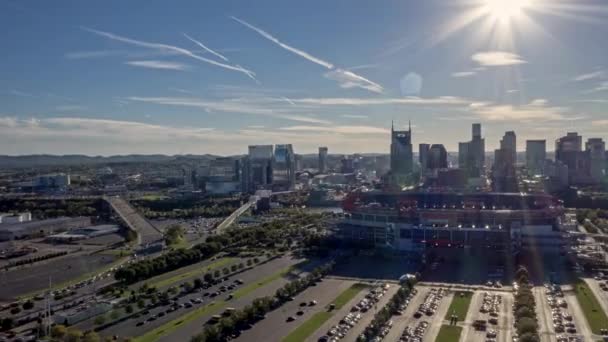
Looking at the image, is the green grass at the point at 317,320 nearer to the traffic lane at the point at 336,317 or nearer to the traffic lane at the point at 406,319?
the traffic lane at the point at 336,317

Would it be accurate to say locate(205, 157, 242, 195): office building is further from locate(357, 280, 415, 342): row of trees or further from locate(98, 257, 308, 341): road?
locate(357, 280, 415, 342): row of trees

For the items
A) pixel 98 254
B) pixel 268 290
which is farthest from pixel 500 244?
pixel 98 254

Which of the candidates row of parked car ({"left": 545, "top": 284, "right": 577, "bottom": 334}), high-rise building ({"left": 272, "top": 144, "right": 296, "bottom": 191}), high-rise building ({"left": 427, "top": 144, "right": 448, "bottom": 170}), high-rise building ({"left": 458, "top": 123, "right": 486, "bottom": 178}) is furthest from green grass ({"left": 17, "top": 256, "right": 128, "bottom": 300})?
high-rise building ({"left": 458, "top": 123, "right": 486, "bottom": 178})

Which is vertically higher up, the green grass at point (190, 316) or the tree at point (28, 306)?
the tree at point (28, 306)

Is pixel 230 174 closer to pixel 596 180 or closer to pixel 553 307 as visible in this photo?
pixel 596 180

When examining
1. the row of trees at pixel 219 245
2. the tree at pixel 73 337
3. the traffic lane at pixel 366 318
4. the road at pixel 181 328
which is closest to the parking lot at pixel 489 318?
the traffic lane at pixel 366 318
